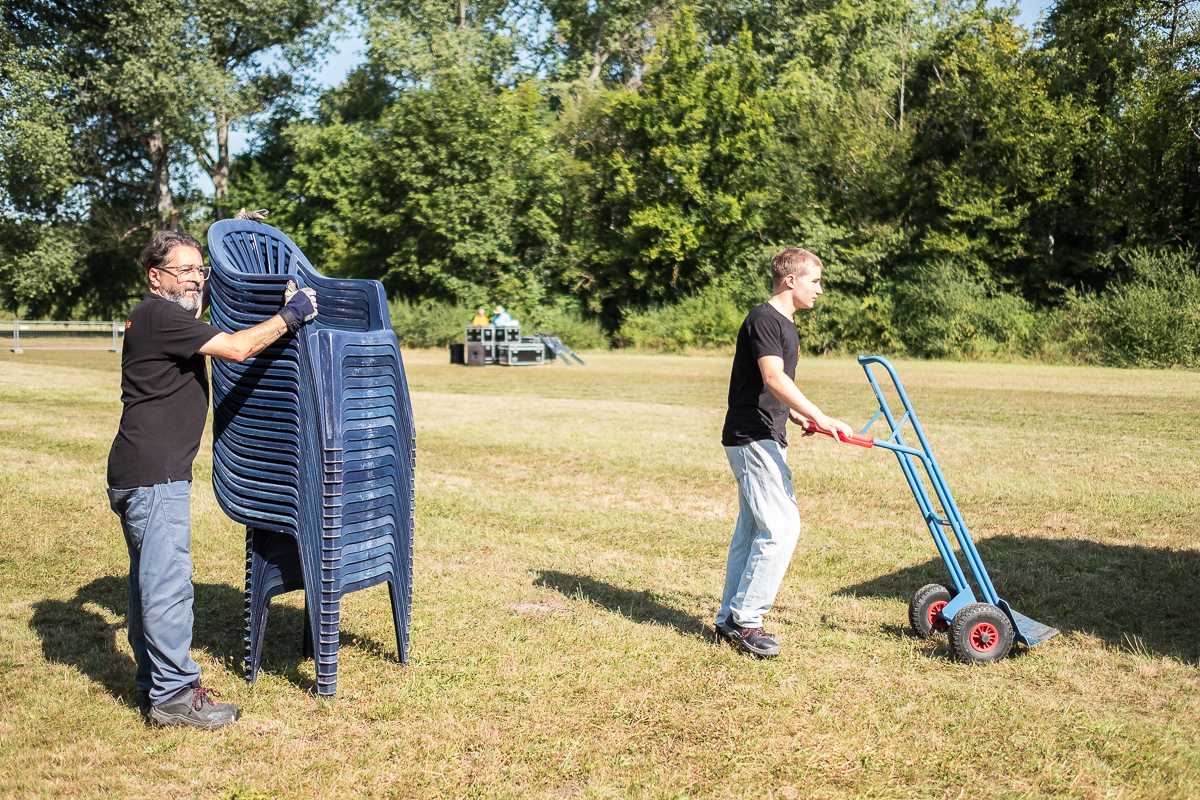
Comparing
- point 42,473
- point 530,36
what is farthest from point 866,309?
point 42,473

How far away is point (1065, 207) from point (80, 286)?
4336cm

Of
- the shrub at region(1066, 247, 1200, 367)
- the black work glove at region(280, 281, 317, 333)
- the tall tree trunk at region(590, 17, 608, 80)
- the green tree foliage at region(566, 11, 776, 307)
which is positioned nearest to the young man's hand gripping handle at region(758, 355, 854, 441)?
the black work glove at region(280, 281, 317, 333)

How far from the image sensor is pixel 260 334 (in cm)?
385

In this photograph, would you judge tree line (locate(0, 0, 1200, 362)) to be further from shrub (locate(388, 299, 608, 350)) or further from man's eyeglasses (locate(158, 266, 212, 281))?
man's eyeglasses (locate(158, 266, 212, 281))

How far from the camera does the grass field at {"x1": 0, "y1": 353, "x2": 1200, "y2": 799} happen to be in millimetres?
3672

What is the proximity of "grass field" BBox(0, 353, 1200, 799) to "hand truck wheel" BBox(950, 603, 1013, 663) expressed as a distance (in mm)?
90

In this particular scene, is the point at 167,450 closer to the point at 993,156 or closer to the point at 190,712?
the point at 190,712

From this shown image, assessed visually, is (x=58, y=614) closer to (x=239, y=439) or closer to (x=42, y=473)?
(x=239, y=439)

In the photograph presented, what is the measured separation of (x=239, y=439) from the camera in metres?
4.32

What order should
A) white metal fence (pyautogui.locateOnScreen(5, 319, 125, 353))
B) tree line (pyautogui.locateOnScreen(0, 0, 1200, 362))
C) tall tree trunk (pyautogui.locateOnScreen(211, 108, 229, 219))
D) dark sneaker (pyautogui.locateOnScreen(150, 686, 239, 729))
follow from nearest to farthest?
dark sneaker (pyautogui.locateOnScreen(150, 686, 239, 729))
white metal fence (pyautogui.locateOnScreen(5, 319, 125, 353))
tree line (pyautogui.locateOnScreen(0, 0, 1200, 362))
tall tree trunk (pyautogui.locateOnScreen(211, 108, 229, 219))

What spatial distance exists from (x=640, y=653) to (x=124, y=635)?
275 centimetres

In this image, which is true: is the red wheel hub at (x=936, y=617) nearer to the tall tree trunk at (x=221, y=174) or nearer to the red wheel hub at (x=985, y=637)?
the red wheel hub at (x=985, y=637)

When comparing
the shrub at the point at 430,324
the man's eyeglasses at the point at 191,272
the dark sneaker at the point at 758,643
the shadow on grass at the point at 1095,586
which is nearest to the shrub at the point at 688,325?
the shrub at the point at 430,324

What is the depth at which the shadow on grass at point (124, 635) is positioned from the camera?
15.3ft
